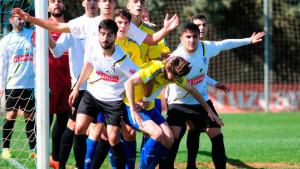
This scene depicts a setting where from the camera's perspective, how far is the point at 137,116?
496cm

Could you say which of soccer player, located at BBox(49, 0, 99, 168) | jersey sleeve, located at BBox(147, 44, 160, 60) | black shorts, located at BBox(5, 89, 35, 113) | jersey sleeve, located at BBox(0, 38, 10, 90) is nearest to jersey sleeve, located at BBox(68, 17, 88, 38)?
soccer player, located at BBox(49, 0, 99, 168)

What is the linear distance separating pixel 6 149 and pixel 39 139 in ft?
6.82

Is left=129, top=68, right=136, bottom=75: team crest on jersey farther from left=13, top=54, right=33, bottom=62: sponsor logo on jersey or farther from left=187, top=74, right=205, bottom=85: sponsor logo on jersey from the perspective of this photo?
left=13, top=54, right=33, bottom=62: sponsor logo on jersey

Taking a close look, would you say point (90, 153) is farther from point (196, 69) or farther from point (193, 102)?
point (196, 69)

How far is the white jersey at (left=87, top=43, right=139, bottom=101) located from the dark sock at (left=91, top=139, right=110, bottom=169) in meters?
0.64

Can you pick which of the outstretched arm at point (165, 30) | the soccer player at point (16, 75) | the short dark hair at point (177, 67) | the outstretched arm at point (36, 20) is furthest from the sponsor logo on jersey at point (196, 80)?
the soccer player at point (16, 75)

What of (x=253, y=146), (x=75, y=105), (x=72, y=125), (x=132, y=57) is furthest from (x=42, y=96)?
(x=253, y=146)

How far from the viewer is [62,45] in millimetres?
5895

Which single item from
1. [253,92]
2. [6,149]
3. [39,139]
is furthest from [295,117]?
[39,139]

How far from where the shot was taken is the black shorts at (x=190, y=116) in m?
5.64

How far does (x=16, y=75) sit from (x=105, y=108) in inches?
112

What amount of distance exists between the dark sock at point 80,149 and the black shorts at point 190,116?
1026 millimetres

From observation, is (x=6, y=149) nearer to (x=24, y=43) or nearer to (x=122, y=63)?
(x=24, y=43)

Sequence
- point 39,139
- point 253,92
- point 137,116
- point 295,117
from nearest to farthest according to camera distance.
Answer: point 137,116 < point 39,139 < point 295,117 < point 253,92
